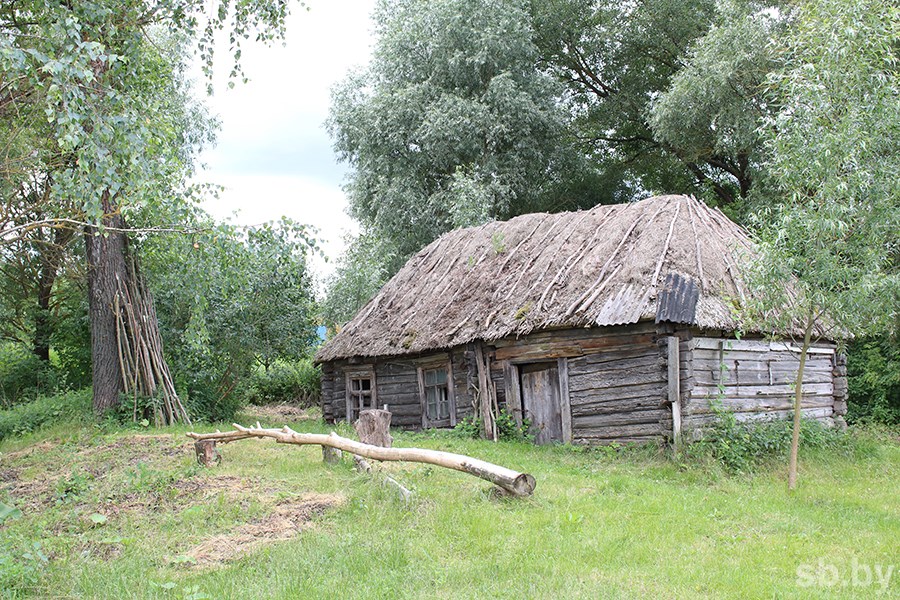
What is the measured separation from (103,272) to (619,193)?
1965cm

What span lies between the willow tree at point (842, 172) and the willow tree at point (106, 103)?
8.02 m

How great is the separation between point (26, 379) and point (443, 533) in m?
20.4

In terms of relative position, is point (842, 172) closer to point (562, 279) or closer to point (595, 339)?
point (595, 339)

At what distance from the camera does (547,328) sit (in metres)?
13.9

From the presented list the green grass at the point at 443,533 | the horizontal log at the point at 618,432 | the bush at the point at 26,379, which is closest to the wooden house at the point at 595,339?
the horizontal log at the point at 618,432

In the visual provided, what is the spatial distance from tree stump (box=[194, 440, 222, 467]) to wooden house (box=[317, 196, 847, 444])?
6.12 metres

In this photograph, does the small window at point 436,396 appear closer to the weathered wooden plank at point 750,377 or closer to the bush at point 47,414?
the weathered wooden plank at point 750,377

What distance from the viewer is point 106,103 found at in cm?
948

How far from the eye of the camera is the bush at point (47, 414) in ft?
53.9

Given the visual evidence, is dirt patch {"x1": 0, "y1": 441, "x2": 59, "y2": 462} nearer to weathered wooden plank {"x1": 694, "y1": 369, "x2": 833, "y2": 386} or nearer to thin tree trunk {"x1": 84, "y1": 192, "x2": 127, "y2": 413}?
thin tree trunk {"x1": 84, "y1": 192, "x2": 127, "y2": 413}

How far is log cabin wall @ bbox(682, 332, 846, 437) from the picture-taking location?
12727 millimetres

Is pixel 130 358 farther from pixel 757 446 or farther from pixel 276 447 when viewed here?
pixel 757 446

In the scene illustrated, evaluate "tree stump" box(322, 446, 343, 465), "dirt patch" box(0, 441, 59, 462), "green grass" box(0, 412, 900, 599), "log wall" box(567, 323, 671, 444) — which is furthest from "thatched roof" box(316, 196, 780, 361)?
"dirt patch" box(0, 441, 59, 462)

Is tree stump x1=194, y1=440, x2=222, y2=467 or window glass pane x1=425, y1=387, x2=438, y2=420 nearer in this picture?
tree stump x1=194, y1=440, x2=222, y2=467
